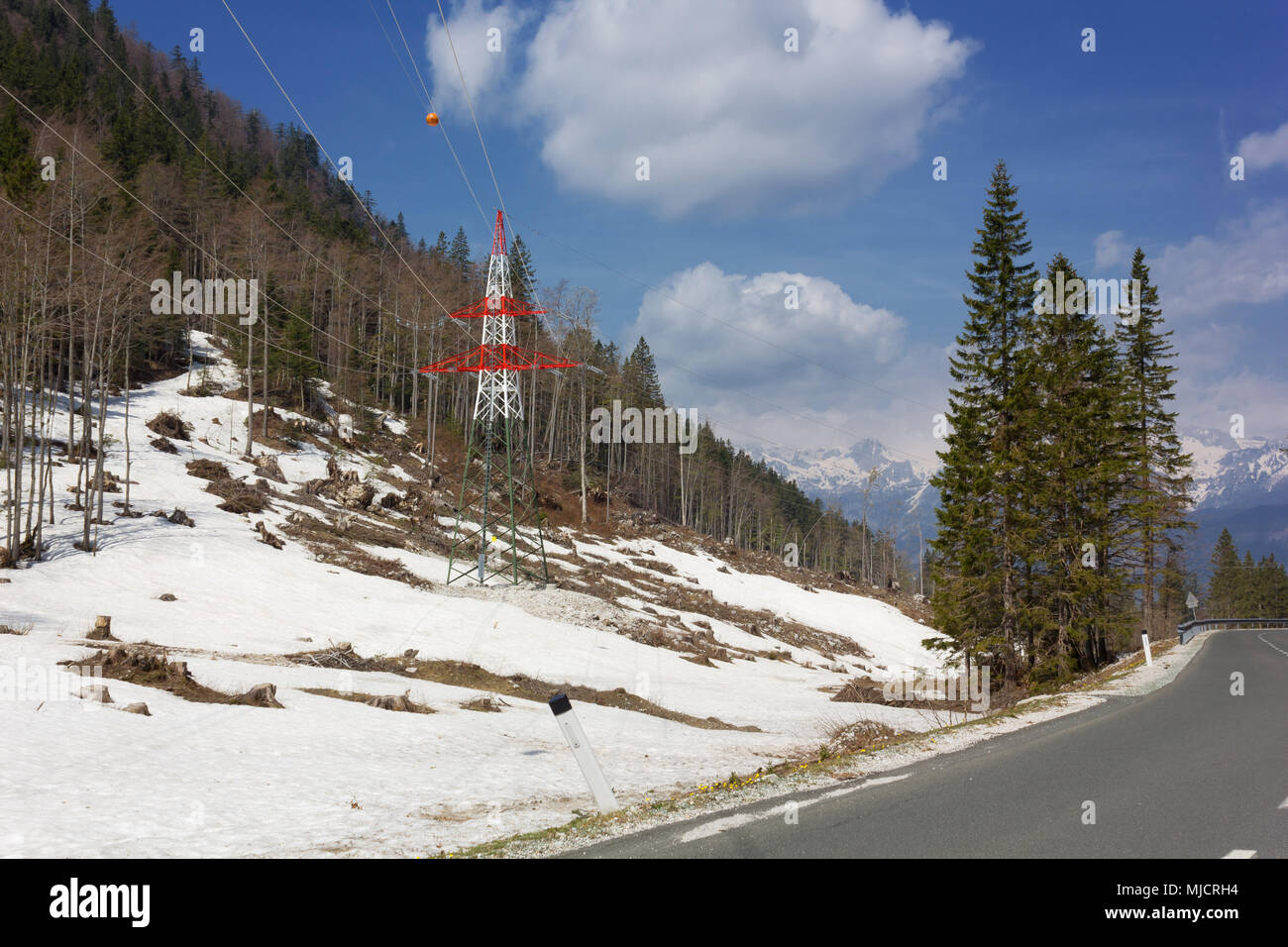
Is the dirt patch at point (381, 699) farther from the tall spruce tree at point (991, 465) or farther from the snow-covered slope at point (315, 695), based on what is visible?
the tall spruce tree at point (991, 465)

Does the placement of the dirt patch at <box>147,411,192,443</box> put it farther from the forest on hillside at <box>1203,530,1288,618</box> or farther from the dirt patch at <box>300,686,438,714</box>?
the forest on hillside at <box>1203,530,1288,618</box>

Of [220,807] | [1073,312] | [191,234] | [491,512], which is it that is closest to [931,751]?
[220,807]

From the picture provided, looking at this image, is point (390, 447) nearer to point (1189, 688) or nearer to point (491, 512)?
point (491, 512)

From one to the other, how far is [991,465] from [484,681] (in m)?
19.8

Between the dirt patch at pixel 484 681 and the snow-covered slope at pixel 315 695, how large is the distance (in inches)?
24.8

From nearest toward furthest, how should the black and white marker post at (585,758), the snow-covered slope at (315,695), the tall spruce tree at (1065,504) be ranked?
the black and white marker post at (585,758)
the snow-covered slope at (315,695)
the tall spruce tree at (1065,504)

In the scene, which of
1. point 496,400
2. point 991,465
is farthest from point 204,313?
point 991,465

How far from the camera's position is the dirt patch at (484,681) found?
71.7 ft

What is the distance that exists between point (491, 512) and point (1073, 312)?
40.2m

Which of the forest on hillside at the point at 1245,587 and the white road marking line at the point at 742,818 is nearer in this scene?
the white road marking line at the point at 742,818

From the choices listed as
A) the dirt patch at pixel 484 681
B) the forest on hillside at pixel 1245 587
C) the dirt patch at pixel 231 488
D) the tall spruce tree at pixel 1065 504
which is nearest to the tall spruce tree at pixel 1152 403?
the tall spruce tree at pixel 1065 504

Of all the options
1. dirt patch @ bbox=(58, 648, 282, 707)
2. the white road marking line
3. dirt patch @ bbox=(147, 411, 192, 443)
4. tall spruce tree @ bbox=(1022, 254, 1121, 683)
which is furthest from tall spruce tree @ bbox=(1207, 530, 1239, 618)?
dirt patch @ bbox=(58, 648, 282, 707)

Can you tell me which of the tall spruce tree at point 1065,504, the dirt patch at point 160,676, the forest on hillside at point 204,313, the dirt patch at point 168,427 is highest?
the forest on hillside at point 204,313

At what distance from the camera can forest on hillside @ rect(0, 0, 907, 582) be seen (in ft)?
101
